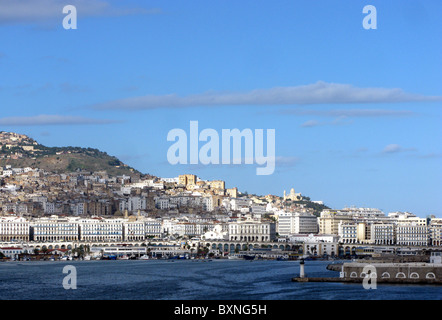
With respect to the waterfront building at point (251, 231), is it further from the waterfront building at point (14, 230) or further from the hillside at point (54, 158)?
the hillside at point (54, 158)

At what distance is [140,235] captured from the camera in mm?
83188

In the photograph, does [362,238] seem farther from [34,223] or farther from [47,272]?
[47,272]

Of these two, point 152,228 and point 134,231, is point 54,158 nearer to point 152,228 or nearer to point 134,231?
point 152,228

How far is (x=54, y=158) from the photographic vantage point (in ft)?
429

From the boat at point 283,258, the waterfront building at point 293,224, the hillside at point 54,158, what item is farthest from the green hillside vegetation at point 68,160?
the boat at point 283,258

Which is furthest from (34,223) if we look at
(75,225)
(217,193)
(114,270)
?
(217,193)

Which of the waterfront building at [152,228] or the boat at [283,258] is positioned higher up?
the waterfront building at [152,228]

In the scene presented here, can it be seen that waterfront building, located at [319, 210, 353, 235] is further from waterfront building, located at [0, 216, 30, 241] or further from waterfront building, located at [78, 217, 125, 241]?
waterfront building, located at [0, 216, 30, 241]

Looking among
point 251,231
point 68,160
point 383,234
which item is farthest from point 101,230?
point 68,160

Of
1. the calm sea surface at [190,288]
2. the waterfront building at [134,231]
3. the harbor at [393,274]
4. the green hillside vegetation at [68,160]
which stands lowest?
the calm sea surface at [190,288]

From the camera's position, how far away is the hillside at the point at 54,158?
5010 inches

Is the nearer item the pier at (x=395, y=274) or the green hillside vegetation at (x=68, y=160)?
the pier at (x=395, y=274)
